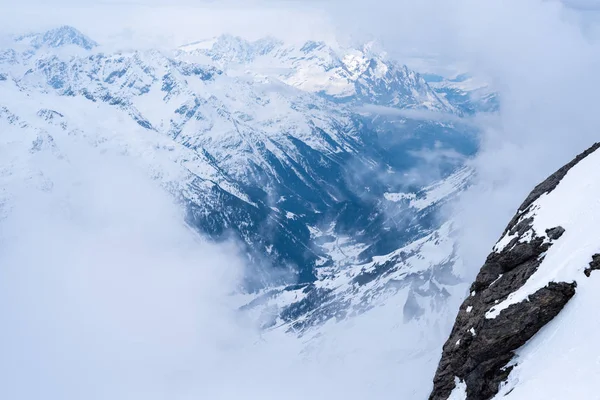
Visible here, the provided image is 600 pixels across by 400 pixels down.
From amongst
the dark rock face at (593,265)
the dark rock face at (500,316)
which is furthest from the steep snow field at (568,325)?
the dark rock face at (500,316)

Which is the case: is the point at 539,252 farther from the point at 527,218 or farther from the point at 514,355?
the point at 514,355

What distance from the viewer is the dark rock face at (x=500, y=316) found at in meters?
35.3

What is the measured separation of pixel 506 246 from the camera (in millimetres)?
47312

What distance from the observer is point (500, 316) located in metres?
37.2

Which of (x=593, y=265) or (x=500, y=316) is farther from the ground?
(x=593, y=265)

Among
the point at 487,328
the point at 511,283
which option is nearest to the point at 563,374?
the point at 487,328

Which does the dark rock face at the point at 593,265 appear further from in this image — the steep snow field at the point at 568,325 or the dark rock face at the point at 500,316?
the steep snow field at the point at 568,325

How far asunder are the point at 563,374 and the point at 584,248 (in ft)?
33.8

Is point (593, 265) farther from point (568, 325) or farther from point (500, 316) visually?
point (500, 316)

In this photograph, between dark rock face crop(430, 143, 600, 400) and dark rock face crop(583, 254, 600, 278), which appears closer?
dark rock face crop(583, 254, 600, 278)

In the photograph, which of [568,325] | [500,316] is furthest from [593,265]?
[500,316]

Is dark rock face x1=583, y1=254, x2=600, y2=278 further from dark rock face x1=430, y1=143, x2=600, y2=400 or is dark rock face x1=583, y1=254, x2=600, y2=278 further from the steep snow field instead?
the steep snow field

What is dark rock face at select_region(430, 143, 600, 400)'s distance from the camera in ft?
116

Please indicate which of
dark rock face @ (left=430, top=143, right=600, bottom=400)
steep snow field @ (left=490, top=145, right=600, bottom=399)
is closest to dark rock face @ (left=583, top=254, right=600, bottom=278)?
dark rock face @ (left=430, top=143, right=600, bottom=400)
